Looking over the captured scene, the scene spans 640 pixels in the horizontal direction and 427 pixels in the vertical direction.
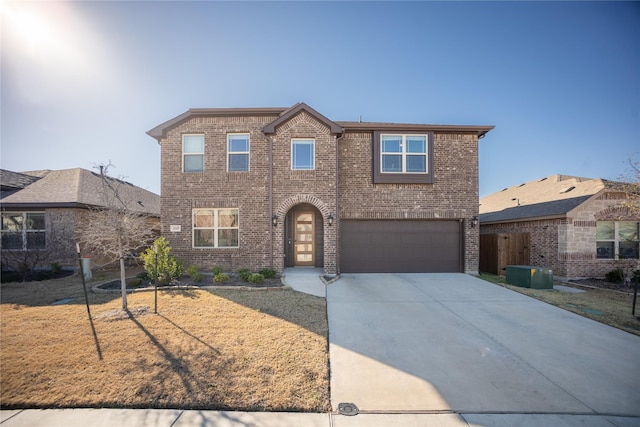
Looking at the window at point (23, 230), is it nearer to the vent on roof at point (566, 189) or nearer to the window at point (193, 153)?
the window at point (193, 153)

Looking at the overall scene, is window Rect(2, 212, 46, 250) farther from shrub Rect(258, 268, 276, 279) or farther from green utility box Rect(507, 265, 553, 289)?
green utility box Rect(507, 265, 553, 289)

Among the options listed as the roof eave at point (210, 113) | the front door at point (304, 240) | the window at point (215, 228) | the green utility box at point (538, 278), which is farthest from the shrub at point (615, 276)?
the window at point (215, 228)

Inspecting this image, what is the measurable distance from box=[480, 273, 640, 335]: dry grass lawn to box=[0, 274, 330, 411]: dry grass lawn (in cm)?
642

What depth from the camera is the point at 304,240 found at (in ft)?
37.1

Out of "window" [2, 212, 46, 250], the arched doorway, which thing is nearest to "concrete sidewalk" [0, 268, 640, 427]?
the arched doorway

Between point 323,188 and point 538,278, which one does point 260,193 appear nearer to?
point 323,188

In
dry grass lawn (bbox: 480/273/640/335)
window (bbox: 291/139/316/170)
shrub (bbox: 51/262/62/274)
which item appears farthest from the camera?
shrub (bbox: 51/262/62/274)

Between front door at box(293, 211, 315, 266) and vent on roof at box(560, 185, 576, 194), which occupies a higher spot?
vent on roof at box(560, 185, 576, 194)

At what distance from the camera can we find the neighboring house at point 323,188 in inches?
388

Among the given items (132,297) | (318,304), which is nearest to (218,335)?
(318,304)

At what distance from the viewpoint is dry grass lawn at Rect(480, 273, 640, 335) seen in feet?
18.9

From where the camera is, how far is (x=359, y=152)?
34.6ft

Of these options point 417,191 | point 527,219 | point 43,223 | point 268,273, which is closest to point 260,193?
point 268,273

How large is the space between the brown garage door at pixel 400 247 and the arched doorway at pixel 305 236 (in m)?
1.23
